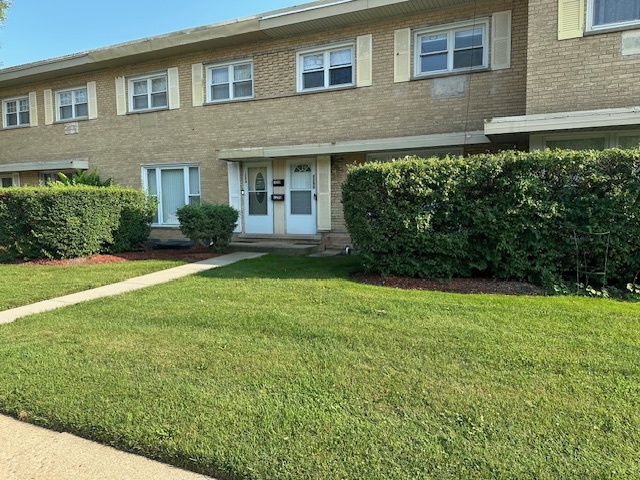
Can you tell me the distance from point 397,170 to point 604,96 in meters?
4.19

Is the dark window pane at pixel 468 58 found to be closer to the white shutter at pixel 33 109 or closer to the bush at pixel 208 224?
the bush at pixel 208 224

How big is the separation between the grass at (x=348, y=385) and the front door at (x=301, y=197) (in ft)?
21.8

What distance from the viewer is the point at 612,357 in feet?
12.5

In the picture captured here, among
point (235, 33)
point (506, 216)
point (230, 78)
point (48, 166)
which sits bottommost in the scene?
point (506, 216)

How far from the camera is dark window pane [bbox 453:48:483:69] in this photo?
10.1 m

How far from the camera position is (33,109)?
16.1 meters

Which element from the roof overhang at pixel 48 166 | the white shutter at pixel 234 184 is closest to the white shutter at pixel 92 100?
Result: the roof overhang at pixel 48 166

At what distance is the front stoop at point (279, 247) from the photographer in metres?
10.7

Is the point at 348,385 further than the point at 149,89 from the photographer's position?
No

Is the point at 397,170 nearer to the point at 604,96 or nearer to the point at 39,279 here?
the point at 604,96

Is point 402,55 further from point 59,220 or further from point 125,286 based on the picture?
point 59,220

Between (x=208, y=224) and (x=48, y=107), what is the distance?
966 cm

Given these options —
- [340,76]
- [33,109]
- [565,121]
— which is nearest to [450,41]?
[340,76]

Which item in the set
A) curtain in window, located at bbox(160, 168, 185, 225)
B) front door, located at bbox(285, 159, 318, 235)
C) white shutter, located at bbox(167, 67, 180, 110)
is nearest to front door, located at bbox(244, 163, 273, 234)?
front door, located at bbox(285, 159, 318, 235)
